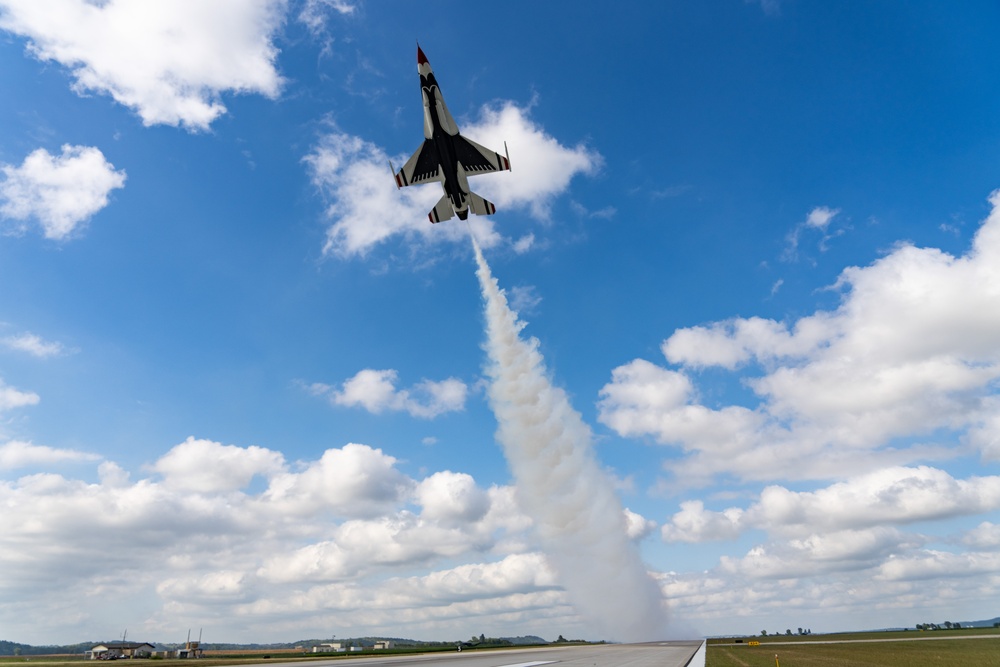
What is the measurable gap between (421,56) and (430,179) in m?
12.0

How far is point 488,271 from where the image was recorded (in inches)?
2694

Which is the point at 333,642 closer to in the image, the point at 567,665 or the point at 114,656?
the point at 114,656

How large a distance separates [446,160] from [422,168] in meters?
4.20

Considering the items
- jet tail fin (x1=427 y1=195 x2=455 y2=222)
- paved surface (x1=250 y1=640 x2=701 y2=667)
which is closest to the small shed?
paved surface (x1=250 y1=640 x2=701 y2=667)

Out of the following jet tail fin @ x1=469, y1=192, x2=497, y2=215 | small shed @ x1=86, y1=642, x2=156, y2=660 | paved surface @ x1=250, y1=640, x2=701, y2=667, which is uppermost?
jet tail fin @ x1=469, y1=192, x2=497, y2=215

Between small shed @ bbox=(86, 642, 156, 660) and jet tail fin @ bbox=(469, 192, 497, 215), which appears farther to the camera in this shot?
small shed @ bbox=(86, 642, 156, 660)

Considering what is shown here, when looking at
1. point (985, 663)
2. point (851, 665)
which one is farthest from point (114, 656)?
point (985, 663)

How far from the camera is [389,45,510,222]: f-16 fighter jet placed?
49.0 metres

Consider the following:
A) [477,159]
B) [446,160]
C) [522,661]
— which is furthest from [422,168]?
[522,661]

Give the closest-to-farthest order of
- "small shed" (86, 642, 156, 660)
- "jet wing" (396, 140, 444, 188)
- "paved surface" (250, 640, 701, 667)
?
"paved surface" (250, 640, 701, 667) < "jet wing" (396, 140, 444, 188) < "small shed" (86, 642, 156, 660)

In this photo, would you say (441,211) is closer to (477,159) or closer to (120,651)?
(477,159)

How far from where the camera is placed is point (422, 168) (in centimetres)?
5628

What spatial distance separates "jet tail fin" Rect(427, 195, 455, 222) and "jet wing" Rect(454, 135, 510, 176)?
16.9 feet

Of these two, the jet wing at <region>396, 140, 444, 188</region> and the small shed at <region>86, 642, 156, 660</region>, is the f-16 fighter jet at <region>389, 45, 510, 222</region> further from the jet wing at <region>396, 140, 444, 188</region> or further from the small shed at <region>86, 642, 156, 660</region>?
the small shed at <region>86, 642, 156, 660</region>
